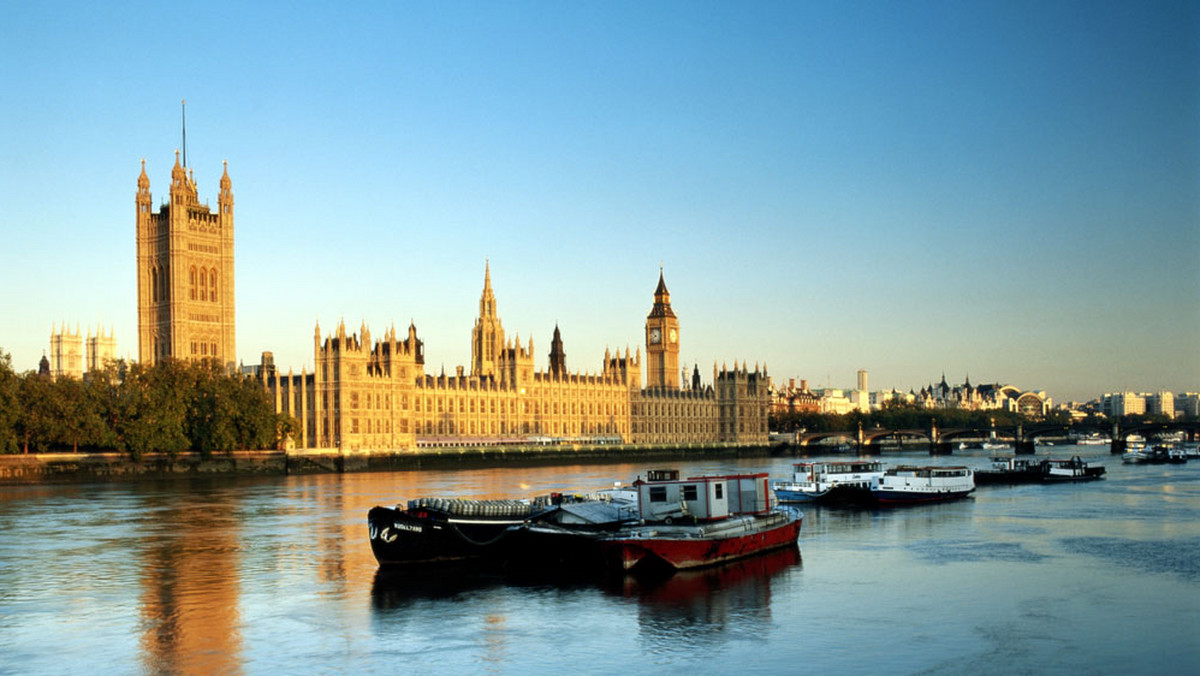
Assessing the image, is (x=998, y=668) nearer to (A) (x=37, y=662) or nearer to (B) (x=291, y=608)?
(B) (x=291, y=608)

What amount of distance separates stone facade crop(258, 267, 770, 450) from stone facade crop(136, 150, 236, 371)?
28.6ft

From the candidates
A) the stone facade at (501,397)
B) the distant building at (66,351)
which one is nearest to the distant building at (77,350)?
the distant building at (66,351)

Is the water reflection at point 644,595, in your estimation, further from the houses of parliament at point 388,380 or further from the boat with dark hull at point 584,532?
the houses of parliament at point 388,380

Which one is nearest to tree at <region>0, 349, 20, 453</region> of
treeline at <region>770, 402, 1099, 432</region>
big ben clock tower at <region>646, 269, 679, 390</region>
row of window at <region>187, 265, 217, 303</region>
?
row of window at <region>187, 265, 217, 303</region>

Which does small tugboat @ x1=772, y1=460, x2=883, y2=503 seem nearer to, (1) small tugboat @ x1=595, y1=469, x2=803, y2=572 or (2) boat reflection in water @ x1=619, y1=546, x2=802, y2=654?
(1) small tugboat @ x1=595, y1=469, x2=803, y2=572

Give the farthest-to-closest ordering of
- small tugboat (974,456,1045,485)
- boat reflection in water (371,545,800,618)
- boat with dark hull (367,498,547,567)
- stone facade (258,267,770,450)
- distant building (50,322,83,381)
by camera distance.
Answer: distant building (50,322,83,381), stone facade (258,267,770,450), small tugboat (974,456,1045,485), boat with dark hull (367,498,547,567), boat reflection in water (371,545,800,618)

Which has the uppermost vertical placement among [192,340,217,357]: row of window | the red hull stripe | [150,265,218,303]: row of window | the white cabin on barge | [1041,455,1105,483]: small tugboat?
[150,265,218,303]: row of window

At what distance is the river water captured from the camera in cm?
2209

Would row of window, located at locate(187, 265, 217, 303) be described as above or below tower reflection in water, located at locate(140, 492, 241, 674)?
above

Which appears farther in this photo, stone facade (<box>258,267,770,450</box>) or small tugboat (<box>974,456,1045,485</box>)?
stone facade (<box>258,267,770,450</box>)

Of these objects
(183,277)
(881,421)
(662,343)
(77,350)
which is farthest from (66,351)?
(881,421)

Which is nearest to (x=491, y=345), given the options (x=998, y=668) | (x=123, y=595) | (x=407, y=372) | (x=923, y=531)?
(x=407, y=372)

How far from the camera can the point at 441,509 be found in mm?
33531

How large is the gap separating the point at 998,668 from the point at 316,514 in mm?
34834
